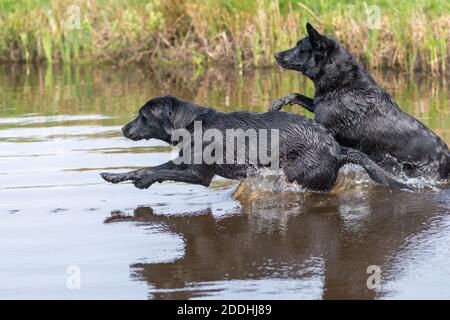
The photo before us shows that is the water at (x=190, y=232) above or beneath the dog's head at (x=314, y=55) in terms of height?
beneath

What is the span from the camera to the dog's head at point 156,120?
702 cm

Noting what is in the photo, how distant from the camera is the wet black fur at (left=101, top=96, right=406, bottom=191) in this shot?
6910 millimetres

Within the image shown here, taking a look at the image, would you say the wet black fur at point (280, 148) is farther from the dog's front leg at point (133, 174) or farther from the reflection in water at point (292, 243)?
the reflection in water at point (292, 243)

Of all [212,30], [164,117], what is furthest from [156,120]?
[212,30]

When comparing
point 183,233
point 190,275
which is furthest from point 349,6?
point 190,275

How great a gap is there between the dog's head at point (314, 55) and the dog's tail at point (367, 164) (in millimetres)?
896

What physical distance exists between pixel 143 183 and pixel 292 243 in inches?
64.0

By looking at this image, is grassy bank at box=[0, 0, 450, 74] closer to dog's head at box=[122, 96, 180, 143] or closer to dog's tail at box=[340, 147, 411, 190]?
dog's tail at box=[340, 147, 411, 190]

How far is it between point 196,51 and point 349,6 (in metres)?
2.77

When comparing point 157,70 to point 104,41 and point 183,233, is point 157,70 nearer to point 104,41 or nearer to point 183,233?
point 104,41

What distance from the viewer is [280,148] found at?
6926 mm

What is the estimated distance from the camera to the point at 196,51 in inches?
616

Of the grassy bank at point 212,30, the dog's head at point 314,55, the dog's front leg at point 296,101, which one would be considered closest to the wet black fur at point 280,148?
the dog's head at point 314,55
